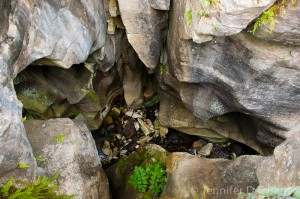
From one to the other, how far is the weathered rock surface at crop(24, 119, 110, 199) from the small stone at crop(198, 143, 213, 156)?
13.9ft

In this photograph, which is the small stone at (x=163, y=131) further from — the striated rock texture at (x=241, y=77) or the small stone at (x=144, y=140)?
the striated rock texture at (x=241, y=77)

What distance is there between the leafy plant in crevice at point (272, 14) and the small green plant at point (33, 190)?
4.04m

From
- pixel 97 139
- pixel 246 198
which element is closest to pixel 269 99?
pixel 246 198

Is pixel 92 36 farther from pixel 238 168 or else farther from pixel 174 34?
pixel 238 168

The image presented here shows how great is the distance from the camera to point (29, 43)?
17.4 ft

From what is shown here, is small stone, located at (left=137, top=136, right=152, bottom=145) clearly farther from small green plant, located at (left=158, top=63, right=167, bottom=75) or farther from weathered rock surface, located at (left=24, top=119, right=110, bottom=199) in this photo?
weathered rock surface, located at (left=24, top=119, right=110, bottom=199)

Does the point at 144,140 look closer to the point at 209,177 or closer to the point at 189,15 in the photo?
the point at 209,177

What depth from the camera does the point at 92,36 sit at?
6883mm

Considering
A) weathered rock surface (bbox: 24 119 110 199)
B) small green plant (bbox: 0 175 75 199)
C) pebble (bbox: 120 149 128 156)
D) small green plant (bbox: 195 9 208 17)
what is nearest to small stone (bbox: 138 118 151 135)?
pebble (bbox: 120 149 128 156)

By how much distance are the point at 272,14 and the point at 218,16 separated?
797 millimetres

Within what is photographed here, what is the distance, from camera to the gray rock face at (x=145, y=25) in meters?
6.77

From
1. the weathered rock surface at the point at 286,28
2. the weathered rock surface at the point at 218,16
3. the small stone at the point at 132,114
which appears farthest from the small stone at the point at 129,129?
the weathered rock surface at the point at 286,28

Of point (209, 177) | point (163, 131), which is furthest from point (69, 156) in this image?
point (163, 131)

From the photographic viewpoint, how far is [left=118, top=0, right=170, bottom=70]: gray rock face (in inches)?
267
